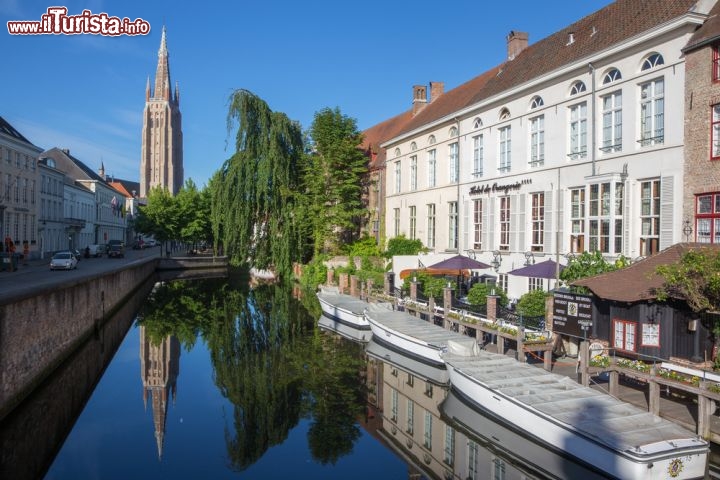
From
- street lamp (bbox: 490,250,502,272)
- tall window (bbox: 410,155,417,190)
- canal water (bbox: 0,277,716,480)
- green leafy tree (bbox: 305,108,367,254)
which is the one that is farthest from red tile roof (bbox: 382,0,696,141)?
canal water (bbox: 0,277,716,480)

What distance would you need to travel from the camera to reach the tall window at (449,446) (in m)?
10.2

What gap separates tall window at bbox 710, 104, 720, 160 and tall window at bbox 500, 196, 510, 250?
29.0 feet

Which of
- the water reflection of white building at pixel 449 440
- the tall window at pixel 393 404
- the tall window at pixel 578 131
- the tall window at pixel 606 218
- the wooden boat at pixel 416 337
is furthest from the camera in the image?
the tall window at pixel 578 131

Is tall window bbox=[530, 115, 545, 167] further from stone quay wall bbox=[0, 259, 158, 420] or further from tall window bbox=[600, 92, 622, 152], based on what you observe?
stone quay wall bbox=[0, 259, 158, 420]

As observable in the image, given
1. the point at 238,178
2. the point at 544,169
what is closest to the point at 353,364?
the point at 544,169

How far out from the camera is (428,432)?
37.8 feet

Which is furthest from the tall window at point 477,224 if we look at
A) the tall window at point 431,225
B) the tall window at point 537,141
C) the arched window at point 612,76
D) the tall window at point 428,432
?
the tall window at point 428,432

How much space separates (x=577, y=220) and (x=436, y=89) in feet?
68.1

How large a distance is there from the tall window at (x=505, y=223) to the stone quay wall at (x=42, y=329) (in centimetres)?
1517

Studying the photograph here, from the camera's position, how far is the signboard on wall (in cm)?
1363

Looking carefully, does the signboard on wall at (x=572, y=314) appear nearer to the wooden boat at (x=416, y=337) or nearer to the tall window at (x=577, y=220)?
the wooden boat at (x=416, y=337)

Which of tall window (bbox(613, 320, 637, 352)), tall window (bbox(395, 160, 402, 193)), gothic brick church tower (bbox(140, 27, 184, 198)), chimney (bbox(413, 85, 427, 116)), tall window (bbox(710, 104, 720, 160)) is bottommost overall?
tall window (bbox(613, 320, 637, 352))

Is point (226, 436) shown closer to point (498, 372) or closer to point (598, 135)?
point (498, 372)

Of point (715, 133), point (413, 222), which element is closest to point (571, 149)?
point (715, 133)
